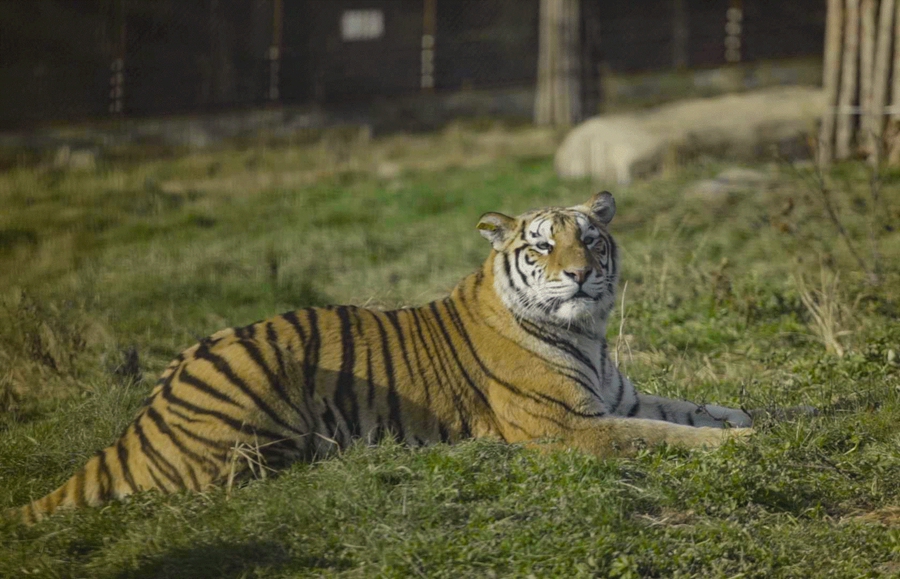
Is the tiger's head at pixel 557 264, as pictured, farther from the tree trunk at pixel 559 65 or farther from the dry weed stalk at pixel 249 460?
the tree trunk at pixel 559 65

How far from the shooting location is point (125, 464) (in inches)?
184

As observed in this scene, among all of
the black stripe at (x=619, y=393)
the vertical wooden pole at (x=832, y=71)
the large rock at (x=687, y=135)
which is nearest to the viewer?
the black stripe at (x=619, y=393)

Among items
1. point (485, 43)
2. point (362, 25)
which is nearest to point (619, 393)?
point (485, 43)

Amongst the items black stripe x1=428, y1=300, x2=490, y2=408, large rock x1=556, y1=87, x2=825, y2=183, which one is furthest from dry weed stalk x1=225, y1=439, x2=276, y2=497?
large rock x1=556, y1=87, x2=825, y2=183

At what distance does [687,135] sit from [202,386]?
6.88 m

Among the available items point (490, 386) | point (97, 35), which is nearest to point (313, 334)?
point (490, 386)

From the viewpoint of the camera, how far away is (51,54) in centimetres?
1549

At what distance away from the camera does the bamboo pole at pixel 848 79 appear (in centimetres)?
1009

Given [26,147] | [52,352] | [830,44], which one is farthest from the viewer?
[26,147]

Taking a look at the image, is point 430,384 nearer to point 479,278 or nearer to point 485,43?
point 479,278

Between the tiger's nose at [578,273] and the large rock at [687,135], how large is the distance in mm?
5696

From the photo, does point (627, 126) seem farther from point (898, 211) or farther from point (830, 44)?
point (898, 211)

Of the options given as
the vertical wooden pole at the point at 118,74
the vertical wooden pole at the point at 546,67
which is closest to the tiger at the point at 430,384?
the vertical wooden pole at the point at 546,67

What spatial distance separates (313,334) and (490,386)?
74 cm
